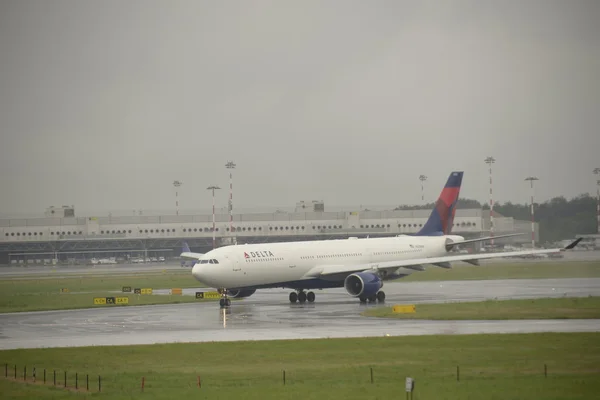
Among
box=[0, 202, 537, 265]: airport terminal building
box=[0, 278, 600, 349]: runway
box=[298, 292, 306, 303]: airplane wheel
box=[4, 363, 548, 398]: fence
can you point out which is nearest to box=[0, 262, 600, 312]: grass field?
box=[0, 278, 600, 349]: runway

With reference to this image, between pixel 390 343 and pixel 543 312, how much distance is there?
16865mm

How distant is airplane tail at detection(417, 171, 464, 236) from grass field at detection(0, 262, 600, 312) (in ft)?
41.5

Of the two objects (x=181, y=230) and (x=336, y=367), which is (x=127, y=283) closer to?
(x=336, y=367)

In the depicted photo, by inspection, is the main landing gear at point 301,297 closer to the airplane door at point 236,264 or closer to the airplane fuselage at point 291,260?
the airplane fuselage at point 291,260

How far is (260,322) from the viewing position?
57.3m

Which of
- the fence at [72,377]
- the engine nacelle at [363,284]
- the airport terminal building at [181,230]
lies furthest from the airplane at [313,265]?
the airport terminal building at [181,230]

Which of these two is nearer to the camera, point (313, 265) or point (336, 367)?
point (336, 367)

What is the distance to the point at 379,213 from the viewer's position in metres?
183

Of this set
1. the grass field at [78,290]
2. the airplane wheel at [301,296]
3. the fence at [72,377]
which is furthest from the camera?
the grass field at [78,290]

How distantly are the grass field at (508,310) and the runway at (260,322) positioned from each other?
226 centimetres

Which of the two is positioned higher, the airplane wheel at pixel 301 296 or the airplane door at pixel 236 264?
the airplane door at pixel 236 264

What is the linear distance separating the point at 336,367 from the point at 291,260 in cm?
3461

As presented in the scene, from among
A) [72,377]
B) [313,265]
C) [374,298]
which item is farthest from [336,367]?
[313,265]

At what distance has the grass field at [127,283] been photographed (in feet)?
254
